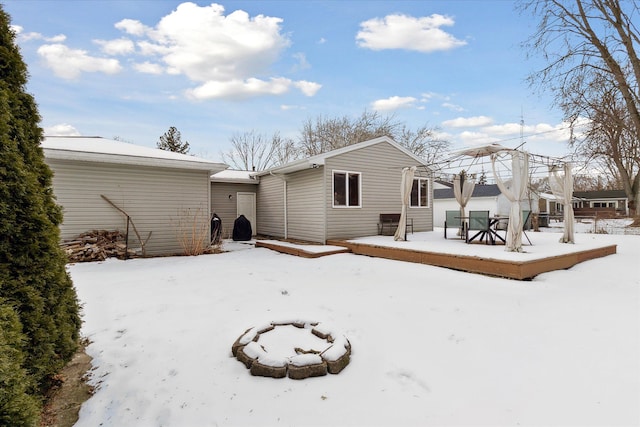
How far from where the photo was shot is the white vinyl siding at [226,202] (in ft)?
38.1

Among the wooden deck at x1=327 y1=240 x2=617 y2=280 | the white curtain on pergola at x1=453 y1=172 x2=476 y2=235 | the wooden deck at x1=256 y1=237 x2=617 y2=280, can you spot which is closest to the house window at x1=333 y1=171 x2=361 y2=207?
the wooden deck at x1=256 y1=237 x2=617 y2=280

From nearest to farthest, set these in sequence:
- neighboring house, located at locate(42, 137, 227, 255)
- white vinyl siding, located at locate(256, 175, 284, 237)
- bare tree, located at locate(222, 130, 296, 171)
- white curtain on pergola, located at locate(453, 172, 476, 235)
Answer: neighboring house, located at locate(42, 137, 227, 255) → white curtain on pergola, located at locate(453, 172, 476, 235) → white vinyl siding, located at locate(256, 175, 284, 237) → bare tree, located at locate(222, 130, 296, 171)

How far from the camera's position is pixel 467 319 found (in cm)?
340

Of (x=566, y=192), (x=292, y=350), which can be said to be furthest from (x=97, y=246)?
(x=566, y=192)

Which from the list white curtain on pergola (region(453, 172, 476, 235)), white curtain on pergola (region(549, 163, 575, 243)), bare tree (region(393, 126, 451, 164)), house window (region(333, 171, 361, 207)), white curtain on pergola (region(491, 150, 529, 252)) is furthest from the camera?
bare tree (region(393, 126, 451, 164))

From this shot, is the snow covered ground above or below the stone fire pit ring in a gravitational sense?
below

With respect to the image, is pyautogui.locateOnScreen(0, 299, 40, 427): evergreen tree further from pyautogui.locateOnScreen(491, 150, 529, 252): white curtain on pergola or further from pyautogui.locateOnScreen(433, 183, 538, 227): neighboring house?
pyautogui.locateOnScreen(433, 183, 538, 227): neighboring house

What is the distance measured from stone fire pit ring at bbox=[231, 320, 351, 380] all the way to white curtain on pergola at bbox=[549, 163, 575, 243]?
7472mm

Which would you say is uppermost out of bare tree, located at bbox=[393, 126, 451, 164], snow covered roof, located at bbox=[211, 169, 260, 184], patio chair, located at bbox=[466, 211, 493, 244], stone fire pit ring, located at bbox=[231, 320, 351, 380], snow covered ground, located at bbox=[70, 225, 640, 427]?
bare tree, located at bbox=[393, 126, 451, 164]

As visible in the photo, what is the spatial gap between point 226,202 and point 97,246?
503cm

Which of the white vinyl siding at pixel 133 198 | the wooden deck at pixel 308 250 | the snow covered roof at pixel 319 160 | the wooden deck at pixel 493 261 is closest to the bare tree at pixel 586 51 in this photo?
the snow covered roof at pixel 319 160

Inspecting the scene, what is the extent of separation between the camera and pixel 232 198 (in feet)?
39.3

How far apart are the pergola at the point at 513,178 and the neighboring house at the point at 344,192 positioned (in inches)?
46.1

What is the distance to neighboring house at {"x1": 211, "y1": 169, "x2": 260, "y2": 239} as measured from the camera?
38.2ft
